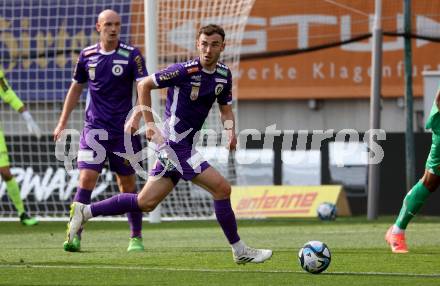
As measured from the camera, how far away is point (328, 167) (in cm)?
1886

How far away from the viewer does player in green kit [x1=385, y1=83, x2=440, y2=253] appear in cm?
922

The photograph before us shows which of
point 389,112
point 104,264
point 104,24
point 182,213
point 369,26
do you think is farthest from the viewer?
point 389,112

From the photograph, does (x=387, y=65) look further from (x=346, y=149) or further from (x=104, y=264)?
(x=104, y=264)

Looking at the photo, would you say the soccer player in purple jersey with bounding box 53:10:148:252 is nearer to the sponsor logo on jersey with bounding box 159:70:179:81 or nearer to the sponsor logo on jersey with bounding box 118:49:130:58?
the sponsor logo on jersey with bounding box 118:49:130:58

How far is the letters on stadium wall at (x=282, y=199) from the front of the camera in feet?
56.0

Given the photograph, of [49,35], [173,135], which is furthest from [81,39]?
[173,135]

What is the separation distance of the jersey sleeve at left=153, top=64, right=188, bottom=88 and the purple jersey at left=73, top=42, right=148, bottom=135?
1.53 meters

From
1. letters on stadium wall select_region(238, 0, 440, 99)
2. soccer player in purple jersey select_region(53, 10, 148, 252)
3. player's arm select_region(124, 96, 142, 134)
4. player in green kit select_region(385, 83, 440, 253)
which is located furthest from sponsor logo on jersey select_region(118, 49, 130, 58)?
letters on stadium wall select_region(238, 0, 440, 99)

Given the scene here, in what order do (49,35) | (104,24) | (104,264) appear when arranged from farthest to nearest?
(49,35), (104,24), (104,264)

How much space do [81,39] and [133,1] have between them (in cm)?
109

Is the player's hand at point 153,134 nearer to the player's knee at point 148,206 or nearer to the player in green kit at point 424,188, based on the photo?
the player's knee at point 148,206

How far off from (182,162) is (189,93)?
52 cm

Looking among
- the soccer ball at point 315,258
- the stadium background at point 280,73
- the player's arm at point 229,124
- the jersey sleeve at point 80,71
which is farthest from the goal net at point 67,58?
the soccer ball at point 315,258

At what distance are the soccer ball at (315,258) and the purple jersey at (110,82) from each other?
9.28 ft
